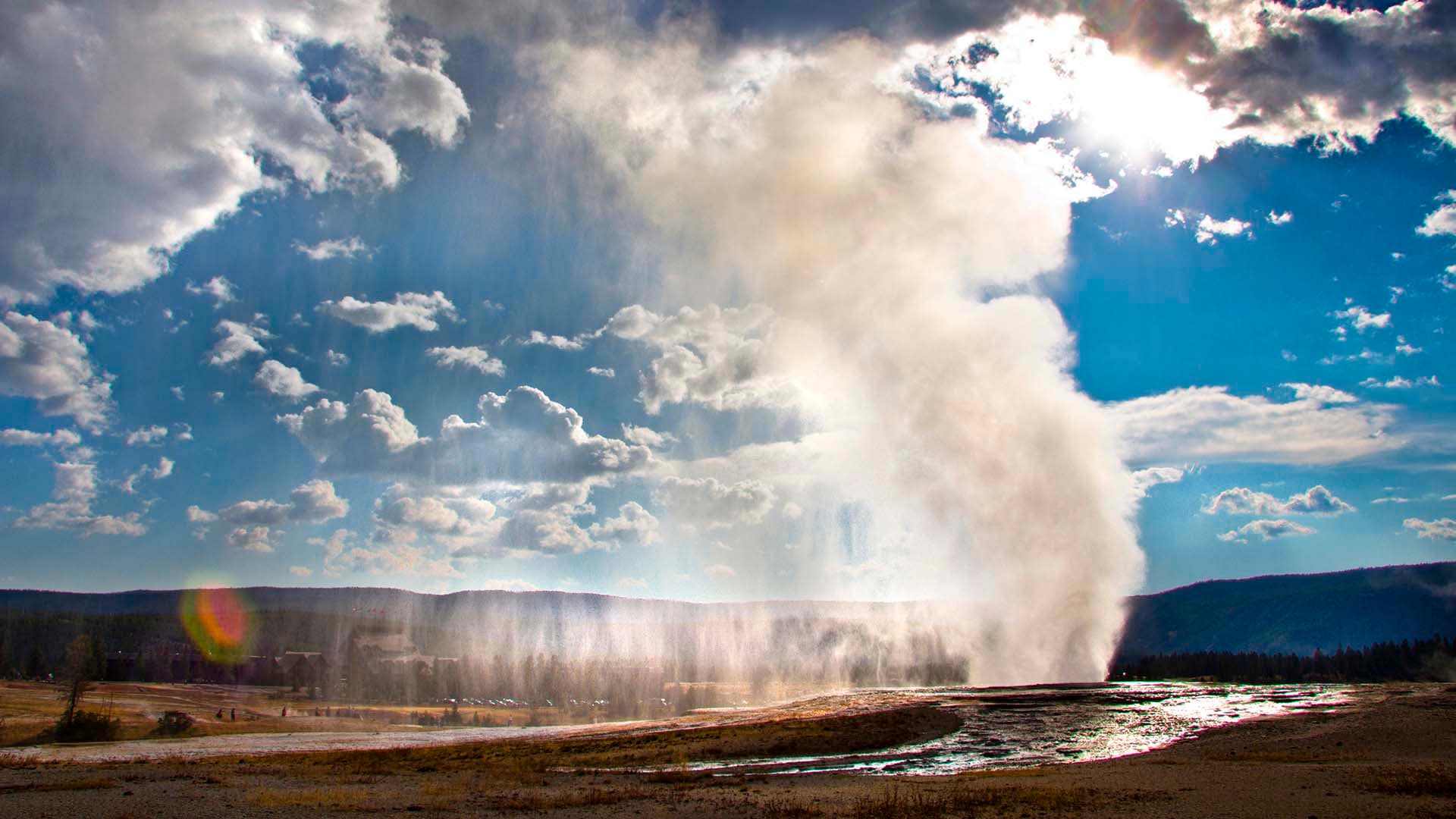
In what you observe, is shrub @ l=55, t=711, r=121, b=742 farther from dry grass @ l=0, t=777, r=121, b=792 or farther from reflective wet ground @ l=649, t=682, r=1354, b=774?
reflective wet ground @ l=649, t=682, r=1354, b=774

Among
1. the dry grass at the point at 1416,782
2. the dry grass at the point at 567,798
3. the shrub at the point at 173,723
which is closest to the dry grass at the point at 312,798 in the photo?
the dry grass at the point at 567,798

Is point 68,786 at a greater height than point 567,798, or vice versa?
point 567,798

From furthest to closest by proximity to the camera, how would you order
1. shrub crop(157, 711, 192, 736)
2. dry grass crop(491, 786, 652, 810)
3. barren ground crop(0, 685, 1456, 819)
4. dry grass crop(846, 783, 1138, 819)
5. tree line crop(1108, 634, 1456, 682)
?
1. tree line crop(1108, 634, 1456, 682)
2. shrub crop(157, 711, 192, 736)
3. dry grass crop(491, 786, 652, 810)
4. barren ground crop(0, 685, 1456, 819)
5. dry grass crop(846, 783, 1138, 819)

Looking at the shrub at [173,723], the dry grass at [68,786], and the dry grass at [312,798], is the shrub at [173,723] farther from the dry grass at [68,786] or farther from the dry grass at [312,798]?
the dry grass at [312,798]

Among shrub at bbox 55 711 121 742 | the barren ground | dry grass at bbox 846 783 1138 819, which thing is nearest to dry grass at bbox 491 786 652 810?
the barren ground

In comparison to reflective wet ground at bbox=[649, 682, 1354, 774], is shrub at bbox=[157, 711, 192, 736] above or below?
below

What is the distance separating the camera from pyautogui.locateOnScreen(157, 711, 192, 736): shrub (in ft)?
247

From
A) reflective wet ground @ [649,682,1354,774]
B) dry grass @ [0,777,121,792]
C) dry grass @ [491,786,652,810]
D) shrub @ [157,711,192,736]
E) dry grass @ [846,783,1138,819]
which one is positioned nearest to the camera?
dry grass @ [846,783,1138,819]

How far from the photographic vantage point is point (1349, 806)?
978 inches

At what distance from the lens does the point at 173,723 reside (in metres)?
76.5

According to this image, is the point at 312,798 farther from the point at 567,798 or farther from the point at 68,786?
the point at 68,786

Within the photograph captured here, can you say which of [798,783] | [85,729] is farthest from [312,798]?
[85,729]

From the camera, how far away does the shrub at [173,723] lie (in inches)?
2965

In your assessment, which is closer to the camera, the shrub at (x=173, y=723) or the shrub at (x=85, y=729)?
the shrub at (x=85, y=729)
